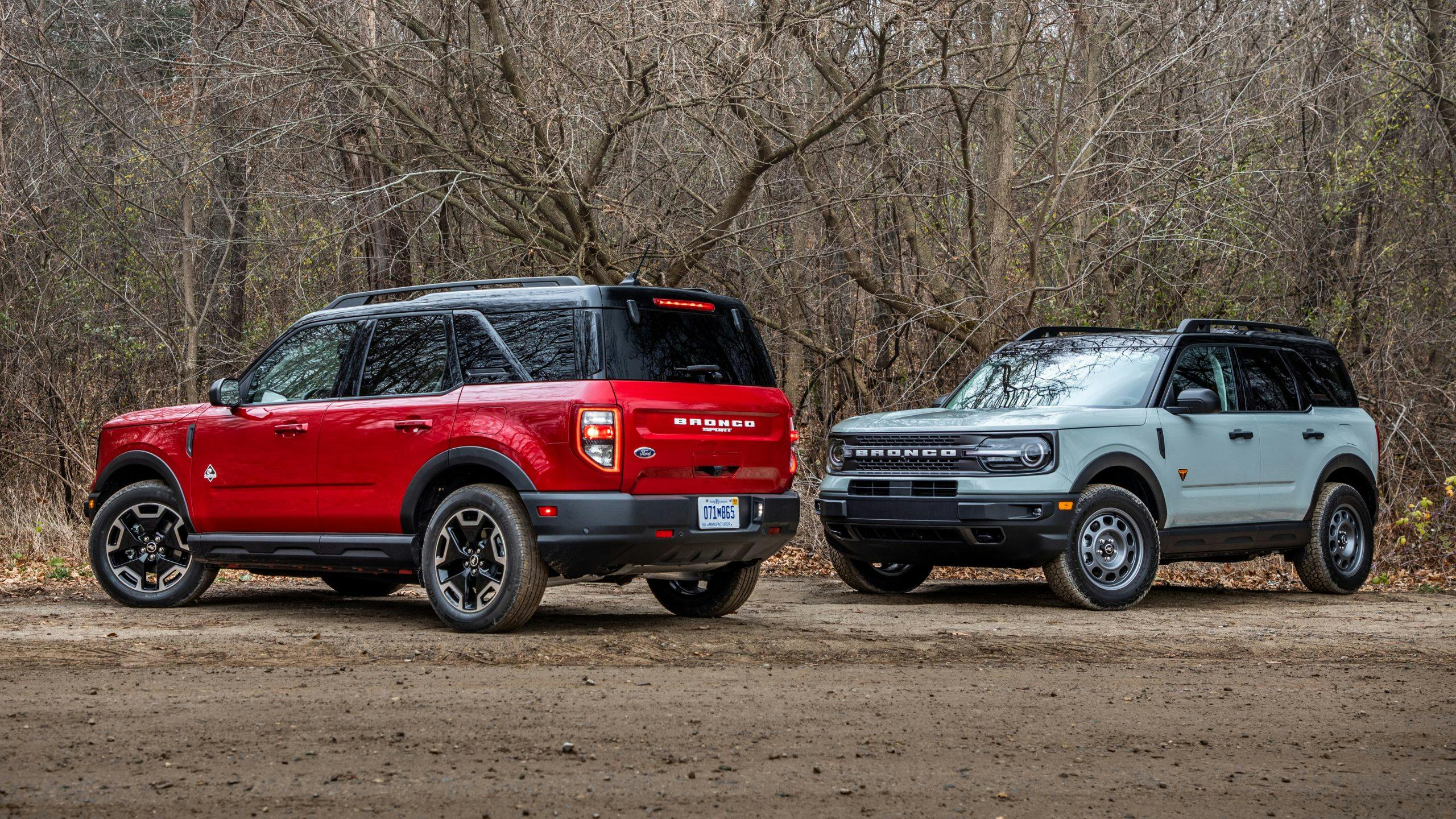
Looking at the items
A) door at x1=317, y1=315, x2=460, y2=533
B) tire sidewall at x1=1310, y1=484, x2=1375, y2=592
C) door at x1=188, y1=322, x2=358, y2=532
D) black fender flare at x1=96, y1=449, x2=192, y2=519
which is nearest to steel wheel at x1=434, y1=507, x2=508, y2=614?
door at x1=317, y1=315, x2=460, y2=533

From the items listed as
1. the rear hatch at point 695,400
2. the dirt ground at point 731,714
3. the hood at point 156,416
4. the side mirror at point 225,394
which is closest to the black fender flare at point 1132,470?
the dirt ground at point 731,714

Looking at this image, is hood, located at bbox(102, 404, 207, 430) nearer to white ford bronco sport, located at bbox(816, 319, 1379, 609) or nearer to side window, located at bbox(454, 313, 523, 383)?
side window, located at bbox(454, 313, 523, 383)

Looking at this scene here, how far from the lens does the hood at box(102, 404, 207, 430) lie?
32.7 ft

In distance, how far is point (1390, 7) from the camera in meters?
16.8

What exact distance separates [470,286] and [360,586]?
3.15 m

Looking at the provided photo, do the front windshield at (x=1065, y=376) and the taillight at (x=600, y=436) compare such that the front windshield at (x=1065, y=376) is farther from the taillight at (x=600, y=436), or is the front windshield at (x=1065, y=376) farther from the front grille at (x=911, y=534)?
the taillight at (x=600, y=436)

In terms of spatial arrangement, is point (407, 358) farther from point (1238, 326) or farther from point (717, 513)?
point (1238, 326)

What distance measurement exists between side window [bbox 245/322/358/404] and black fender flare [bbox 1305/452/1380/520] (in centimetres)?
739

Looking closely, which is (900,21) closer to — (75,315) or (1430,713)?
(1430,713)

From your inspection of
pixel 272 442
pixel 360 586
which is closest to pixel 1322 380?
pixel 360 586

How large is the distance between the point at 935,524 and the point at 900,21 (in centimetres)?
585

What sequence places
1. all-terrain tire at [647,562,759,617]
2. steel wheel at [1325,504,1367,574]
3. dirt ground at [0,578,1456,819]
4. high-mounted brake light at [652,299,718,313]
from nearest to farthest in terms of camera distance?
dirt ground at [0,578,1456,819], high-mounted brake light at [652,299,718,313], all-terrain tire at [647,562,759,617], steel wheel at [1325,504,1367,574]

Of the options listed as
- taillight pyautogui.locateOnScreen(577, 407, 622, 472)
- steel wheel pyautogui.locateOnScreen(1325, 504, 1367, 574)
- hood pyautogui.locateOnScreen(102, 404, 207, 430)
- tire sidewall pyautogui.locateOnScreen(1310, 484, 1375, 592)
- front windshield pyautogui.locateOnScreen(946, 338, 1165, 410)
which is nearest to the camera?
taillight pyautogui.locateOnScreen(577, 407, 622, 472)

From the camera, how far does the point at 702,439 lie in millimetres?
8492
